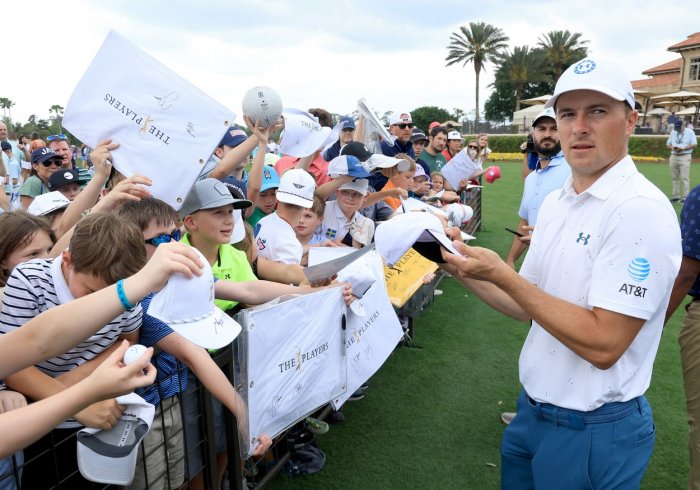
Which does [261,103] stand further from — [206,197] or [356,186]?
[356,186]

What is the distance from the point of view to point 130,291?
61.8 inches

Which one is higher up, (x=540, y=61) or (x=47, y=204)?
(x=540, y=61)

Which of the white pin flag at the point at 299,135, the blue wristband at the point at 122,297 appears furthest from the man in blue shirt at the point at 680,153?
the blue wristband at the point at 122,297

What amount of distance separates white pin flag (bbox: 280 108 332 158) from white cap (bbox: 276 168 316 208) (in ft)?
3.10

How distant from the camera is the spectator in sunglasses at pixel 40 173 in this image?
19.0ft

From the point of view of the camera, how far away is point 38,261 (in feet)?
6.73

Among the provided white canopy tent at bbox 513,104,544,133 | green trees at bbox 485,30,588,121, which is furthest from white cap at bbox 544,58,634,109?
green trees at bbox 485,30,588,121

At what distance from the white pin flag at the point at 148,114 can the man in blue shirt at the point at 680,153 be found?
→ 50.6 feet

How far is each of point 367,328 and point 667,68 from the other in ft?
234

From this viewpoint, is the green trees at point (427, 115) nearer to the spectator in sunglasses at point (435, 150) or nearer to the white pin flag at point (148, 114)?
the spectator in sunglasses at point (435, 150)

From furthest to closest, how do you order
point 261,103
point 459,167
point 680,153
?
point 680,153 → point 459,167 → point 261,103

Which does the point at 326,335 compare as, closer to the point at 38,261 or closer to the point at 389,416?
the point at 38,261

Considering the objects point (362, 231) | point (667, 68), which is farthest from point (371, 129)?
point (667, 68)

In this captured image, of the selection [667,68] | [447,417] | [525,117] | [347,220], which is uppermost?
[667,68]
